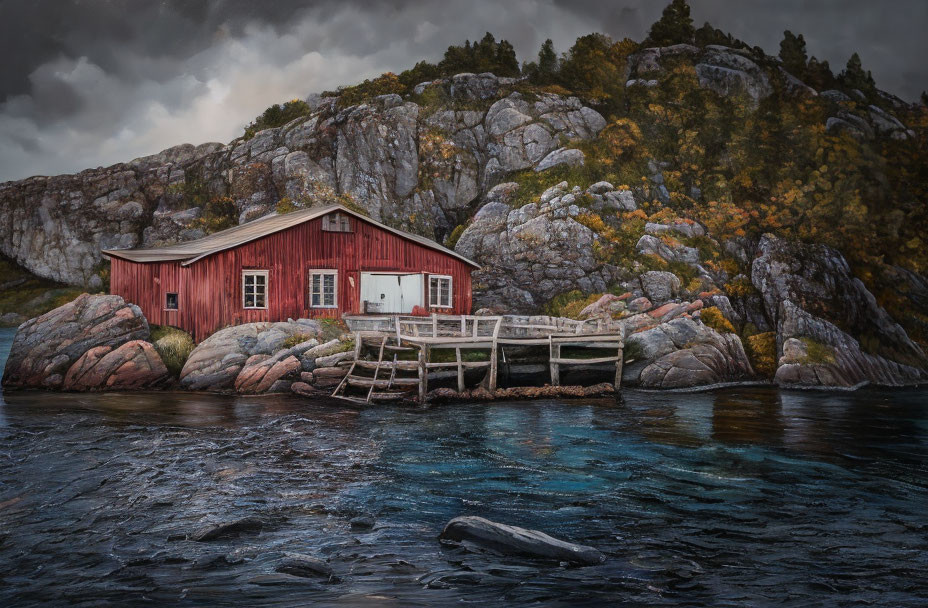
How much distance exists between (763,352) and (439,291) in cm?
1558

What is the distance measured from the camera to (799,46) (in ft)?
195

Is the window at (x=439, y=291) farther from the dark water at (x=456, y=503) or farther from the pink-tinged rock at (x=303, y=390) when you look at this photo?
the dark water at (x=456, y=503)

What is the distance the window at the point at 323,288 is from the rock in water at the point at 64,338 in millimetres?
7121

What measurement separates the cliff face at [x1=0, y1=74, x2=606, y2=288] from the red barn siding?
18595mm

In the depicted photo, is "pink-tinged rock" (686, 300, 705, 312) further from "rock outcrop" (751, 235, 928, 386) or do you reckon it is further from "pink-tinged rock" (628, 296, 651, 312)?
"rock outcrop" (751, 235, 928, 386)

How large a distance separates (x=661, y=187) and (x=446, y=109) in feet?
59.6

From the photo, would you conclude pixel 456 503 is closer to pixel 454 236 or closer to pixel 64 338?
pixel 64 338

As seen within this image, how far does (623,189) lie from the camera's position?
45.4m

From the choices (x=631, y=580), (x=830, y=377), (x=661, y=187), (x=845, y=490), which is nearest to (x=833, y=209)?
(x=661, y=187)

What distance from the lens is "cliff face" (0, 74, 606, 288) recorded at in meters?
51.8

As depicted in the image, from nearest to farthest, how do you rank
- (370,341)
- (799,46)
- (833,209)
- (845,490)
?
(845,490) → (370,341) → (833,209) → (799,46)

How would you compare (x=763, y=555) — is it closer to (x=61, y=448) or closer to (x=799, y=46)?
(x=61, y=448)

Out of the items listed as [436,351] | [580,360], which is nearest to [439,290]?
[436,351]

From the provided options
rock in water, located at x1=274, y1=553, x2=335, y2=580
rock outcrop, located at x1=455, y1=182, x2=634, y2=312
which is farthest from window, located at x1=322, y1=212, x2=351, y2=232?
rock in water, located at x1=274, y1=553, x2=335, y2=580
